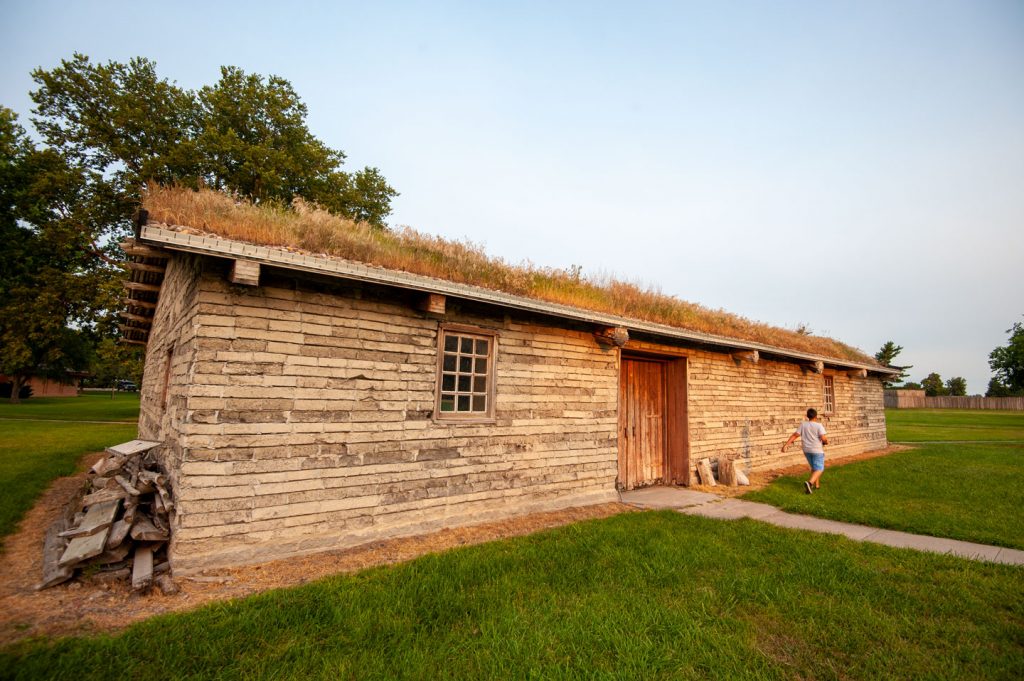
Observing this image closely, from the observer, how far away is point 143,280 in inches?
349

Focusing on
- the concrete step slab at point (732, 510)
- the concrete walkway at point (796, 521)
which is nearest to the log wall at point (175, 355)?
the concrete walkway at point (796, 521)

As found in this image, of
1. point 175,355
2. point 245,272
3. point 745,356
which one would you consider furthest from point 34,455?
point 745,356

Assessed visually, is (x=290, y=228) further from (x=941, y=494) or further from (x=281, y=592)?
(x=941, y=494)

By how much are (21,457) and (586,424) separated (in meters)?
13.1

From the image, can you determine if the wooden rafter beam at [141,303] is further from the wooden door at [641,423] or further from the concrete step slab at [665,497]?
the concrete step slab at [665,497]

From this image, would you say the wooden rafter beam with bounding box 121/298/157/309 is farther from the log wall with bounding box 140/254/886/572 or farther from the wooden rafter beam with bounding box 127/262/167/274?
the wooden rafter beam with bounding box 127/262/167/274

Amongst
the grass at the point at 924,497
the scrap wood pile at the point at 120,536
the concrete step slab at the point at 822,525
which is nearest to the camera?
the scrap wood pile at the point at 120,536

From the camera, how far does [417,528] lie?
605 cm

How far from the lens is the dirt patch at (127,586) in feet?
12.2

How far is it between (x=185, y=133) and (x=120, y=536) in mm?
26224

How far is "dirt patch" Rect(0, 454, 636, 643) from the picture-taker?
3705mm

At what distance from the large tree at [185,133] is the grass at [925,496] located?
21.5 meters

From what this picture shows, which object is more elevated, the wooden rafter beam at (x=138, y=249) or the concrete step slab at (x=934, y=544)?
the wooden rafter beam at (x=138, y=249)

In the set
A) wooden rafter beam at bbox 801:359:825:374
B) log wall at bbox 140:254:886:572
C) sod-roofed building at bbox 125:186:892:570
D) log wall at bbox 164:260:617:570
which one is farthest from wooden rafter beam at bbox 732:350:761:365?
log wall at bbox 164:260:617:570
